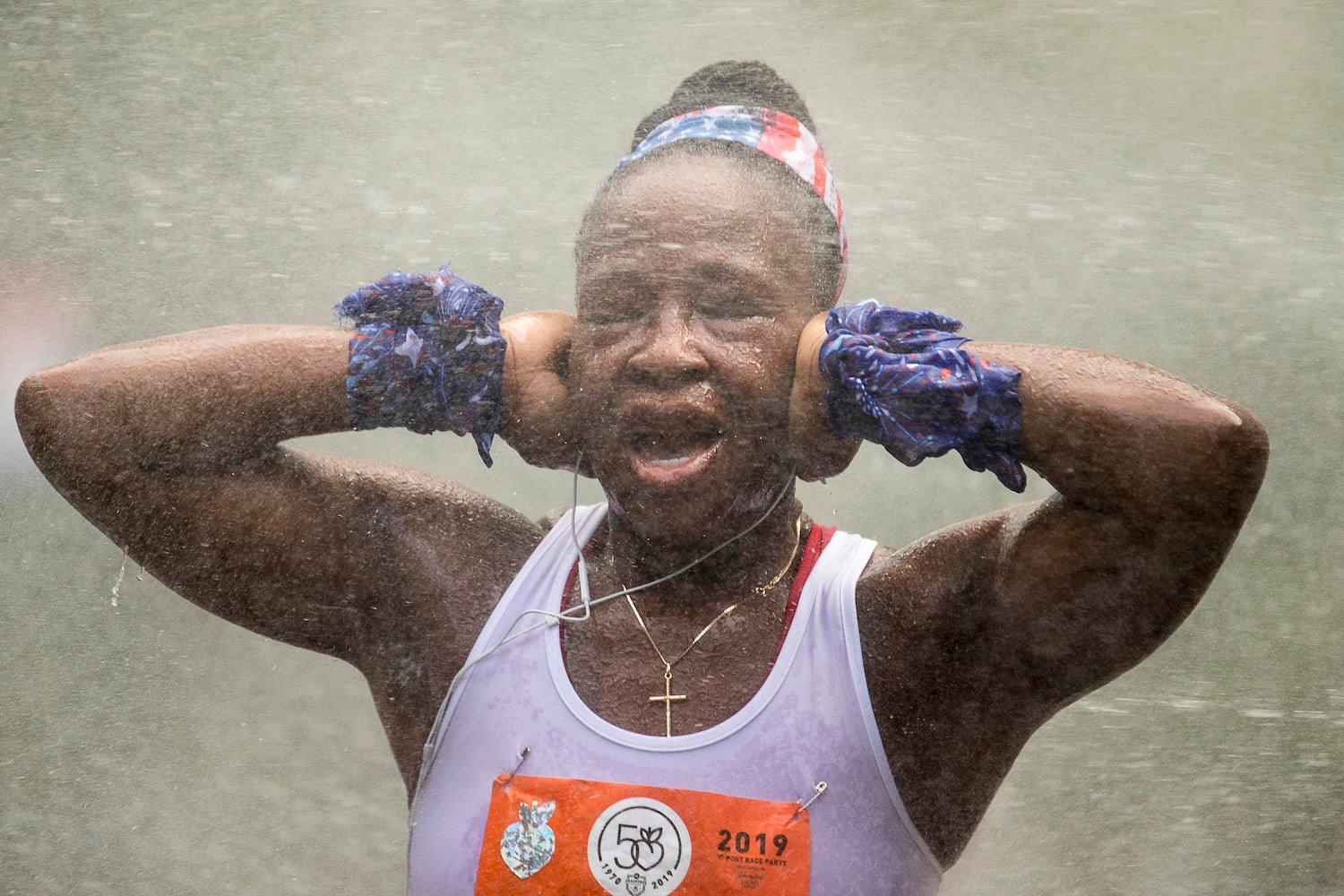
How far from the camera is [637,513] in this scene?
1680mm

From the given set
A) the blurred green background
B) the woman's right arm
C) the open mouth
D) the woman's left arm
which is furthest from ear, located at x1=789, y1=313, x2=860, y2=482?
the blurred green background

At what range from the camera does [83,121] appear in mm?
2906

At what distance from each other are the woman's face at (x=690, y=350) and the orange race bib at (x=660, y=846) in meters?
0.35

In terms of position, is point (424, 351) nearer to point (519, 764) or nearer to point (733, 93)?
point (519, 764)

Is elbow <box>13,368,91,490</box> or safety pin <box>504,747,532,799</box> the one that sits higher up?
elbow <box>13,368,91,490</box>

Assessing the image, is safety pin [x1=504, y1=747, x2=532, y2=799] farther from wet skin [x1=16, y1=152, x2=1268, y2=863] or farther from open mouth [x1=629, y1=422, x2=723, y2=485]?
open mouth [x1=629, y1=422, x2=723, y2=485]

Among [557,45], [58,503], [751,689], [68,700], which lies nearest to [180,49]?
[557,45]

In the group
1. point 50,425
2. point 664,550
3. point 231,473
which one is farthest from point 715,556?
point 50,425

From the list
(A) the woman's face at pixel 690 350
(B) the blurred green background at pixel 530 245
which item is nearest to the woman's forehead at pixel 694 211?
(A) the woman's face at pixel 690 350

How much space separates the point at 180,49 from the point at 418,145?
1.88 feet

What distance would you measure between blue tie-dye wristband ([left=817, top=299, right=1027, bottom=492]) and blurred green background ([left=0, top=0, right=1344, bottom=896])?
1.56 meters

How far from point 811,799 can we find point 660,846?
20 cm

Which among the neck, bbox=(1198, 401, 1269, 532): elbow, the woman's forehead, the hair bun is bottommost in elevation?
the neck

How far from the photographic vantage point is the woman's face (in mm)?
1632
